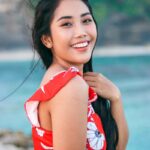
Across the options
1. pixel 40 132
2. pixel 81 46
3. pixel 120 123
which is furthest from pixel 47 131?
pixel 120 123

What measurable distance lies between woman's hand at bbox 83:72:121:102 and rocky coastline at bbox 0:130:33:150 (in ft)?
6.50

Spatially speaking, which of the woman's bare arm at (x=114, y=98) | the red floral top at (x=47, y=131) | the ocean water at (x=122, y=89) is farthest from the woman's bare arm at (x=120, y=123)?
the ocean water at (x=122, y=89)

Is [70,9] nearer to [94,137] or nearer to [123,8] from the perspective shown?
[94,137]

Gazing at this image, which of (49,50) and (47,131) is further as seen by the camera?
(49,50)

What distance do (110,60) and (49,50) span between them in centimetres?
284

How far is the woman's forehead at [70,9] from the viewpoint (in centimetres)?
140

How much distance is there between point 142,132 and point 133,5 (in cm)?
111

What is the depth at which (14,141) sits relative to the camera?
3.75m

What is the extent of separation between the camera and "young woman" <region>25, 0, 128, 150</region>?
1.28m

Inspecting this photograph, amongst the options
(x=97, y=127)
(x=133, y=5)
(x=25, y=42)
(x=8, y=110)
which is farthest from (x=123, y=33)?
(x=97, y=127)

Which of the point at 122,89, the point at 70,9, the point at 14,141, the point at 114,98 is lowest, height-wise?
the point at 14,141

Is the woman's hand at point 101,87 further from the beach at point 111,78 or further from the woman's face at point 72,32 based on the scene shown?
the beach at point 111,78

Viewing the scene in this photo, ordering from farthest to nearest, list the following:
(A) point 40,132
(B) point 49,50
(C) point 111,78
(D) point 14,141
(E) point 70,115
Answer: (C) point 111,78
(D) point 14,141
(B) point 49,50
(A) point 40,132
(E) point 70,115

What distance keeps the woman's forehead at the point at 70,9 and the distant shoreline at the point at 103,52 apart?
→ 277 cm
